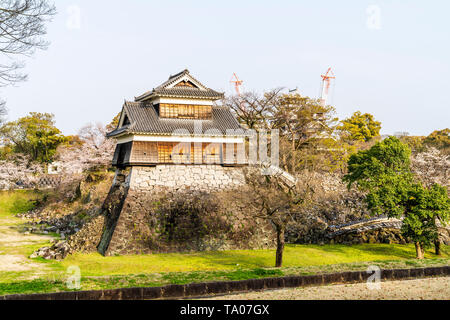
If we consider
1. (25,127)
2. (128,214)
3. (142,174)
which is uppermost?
(25,127)

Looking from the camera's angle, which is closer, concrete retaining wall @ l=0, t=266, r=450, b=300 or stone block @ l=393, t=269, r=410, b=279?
concrete retaining wall @ l=0, t=266, r=450, b=300

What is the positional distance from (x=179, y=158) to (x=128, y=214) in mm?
4144

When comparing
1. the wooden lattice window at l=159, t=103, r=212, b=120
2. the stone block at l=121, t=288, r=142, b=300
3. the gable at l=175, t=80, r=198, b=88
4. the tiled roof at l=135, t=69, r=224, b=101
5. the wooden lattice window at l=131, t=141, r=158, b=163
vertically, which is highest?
the gable at l=175, t=80, r=198, b=88

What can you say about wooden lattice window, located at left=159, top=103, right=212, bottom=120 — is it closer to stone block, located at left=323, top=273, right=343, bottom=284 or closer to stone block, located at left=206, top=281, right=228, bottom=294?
stone block, located at left=206, top=281, right=228, bottom=294

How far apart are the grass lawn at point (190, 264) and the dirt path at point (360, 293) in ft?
4.26

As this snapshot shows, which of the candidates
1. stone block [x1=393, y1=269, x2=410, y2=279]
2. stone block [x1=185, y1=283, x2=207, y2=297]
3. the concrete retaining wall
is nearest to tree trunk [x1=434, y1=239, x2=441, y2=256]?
the concrete retaining wall

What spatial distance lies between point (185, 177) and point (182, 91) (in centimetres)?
A: 493

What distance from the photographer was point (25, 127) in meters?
49.7

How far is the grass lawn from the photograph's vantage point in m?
11.0

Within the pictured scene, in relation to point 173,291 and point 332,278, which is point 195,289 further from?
point 332,278

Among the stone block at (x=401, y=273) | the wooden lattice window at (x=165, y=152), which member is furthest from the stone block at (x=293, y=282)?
the wooden lattice window at (x=165, y=152)

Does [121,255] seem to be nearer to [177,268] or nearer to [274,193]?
[177,268]

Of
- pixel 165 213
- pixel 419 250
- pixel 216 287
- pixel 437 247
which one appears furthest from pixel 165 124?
pixel 437 247

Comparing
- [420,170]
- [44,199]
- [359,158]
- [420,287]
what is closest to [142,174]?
[359,158]
